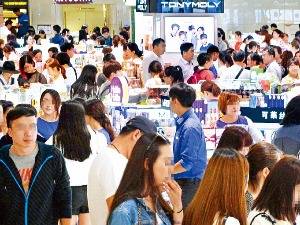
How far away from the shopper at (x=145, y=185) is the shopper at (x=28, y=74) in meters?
8.31

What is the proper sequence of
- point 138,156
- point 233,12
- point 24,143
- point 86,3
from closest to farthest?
point 138,156 → point 24,143 → point 233,12 → point 86,3

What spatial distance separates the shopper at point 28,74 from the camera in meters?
12.6

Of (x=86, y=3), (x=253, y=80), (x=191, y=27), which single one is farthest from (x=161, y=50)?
(x=86, y=3)

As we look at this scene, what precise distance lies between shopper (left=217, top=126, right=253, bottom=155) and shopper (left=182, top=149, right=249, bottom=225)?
1728 millimetres

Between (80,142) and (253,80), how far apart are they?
582cm

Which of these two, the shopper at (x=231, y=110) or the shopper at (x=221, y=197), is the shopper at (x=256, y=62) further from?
the shopper at (x=221, y=197)

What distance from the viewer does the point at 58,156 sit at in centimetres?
545

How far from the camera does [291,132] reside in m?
7.05

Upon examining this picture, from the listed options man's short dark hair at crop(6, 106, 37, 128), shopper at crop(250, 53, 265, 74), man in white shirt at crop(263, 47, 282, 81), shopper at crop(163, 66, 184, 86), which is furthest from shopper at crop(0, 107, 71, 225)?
shopper at crop(250, 53, 265, 74)

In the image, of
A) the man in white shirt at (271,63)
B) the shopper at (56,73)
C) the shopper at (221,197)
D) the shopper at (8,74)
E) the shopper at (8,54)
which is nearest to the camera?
the shopper at (221,197)

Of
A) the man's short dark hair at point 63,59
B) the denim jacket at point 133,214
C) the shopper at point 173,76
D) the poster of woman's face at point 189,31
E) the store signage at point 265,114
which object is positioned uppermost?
the poster of woman's face at point 189,31

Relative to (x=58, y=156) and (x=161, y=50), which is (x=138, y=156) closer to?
(x=58, y=156)

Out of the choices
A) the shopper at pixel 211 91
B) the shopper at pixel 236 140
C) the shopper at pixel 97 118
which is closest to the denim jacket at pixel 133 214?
the shopper at pixel 236 140

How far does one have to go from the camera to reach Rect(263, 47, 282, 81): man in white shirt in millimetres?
13898
